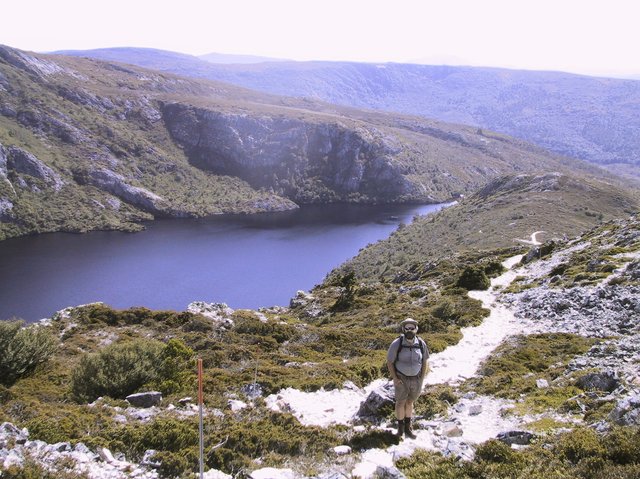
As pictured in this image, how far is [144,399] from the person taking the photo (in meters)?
15.5

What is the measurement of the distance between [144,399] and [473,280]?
32.2 metres

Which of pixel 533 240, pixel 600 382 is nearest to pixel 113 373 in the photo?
pixel 600 382

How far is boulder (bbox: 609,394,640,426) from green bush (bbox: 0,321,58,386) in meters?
19.4

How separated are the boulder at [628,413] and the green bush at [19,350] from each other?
19413 millimetres

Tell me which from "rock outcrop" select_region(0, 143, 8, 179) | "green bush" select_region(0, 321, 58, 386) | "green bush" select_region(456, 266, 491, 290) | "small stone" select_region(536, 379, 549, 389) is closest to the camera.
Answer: "small stone" select_region(536, 379, 549, 389)

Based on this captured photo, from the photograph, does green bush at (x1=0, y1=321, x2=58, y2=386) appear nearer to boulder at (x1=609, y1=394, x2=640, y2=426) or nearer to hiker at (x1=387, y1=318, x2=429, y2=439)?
hiker at (x1=387, y1=318, x2=429, y2=439)

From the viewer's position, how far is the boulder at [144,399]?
15.3 meters

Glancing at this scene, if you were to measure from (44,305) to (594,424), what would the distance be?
96272 mm

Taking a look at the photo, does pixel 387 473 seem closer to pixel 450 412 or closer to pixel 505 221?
pixel 450 412

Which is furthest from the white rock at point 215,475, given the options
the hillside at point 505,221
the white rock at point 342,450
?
the hillside at point 505,221

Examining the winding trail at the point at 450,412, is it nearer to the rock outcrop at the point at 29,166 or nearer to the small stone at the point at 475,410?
the small stone at the point at 475,410

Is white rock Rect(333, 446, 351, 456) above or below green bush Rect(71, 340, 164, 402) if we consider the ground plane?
above

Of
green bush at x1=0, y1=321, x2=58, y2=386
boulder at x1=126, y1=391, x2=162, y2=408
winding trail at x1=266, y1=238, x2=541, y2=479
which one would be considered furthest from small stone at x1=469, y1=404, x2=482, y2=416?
green bush at x1=0, y1=321, x2=58, y2=386

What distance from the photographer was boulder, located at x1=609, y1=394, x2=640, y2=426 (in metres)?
10.5
